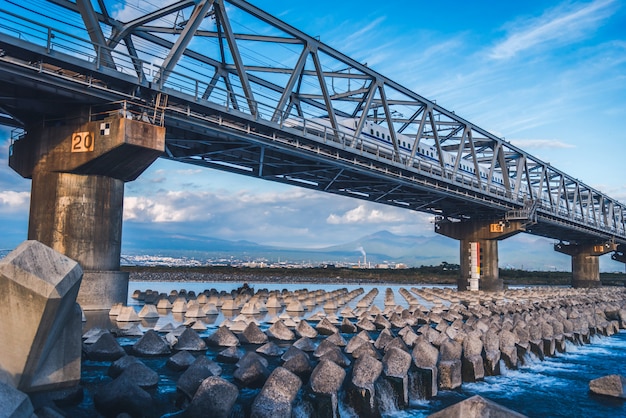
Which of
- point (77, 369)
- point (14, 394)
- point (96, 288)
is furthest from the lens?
point (96, 288)

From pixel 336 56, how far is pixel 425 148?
108 feet

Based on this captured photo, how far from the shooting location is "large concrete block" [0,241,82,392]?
26.2 ft

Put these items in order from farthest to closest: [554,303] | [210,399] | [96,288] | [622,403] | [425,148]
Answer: [425,148], [554,303], [96,288], [622,403], [210,399]

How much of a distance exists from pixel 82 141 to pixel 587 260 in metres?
99.5

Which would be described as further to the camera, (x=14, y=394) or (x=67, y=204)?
(x=67, y=204)

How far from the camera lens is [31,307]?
8.05 metres

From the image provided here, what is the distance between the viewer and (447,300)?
44.1m

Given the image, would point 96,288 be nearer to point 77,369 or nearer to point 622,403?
point 77,369

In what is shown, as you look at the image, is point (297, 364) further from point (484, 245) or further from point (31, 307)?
point (484, 245)

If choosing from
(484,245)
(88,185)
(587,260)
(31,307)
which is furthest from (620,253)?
(31,307)

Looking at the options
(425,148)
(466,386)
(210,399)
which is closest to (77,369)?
(210,399)

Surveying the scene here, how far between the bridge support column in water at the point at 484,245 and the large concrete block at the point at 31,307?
2284 inches

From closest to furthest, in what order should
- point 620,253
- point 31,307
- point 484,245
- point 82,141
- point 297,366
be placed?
point 31,307
point 297,366
point 82,141
point 484,245
point 620,253

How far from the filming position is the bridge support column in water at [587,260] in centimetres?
9681
